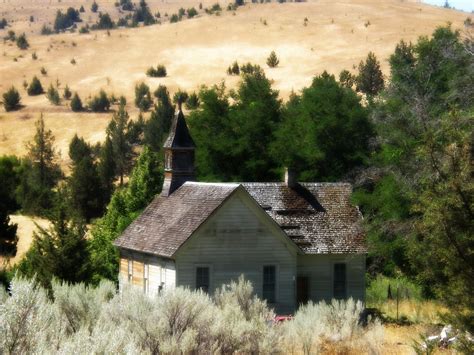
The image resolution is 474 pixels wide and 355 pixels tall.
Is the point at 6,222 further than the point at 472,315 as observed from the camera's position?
Yes

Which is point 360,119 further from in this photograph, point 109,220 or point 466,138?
point 466,138

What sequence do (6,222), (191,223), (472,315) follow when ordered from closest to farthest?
(472,315)
(191,223)
(6,222)

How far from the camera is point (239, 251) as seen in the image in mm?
34250

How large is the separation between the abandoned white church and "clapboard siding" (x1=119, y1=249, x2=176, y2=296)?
0.03m

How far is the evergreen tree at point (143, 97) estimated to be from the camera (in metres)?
96.7

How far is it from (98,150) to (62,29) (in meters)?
90.5

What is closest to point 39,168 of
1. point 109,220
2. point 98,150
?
point 98,150

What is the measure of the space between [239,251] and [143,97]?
222 feet

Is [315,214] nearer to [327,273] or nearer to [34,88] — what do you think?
[327,273]

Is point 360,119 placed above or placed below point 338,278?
above

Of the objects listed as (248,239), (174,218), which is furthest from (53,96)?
(248,239)

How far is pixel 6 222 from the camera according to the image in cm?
5362

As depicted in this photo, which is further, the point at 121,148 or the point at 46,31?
the point at 46,31

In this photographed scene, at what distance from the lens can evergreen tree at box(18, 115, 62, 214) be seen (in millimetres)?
64250
